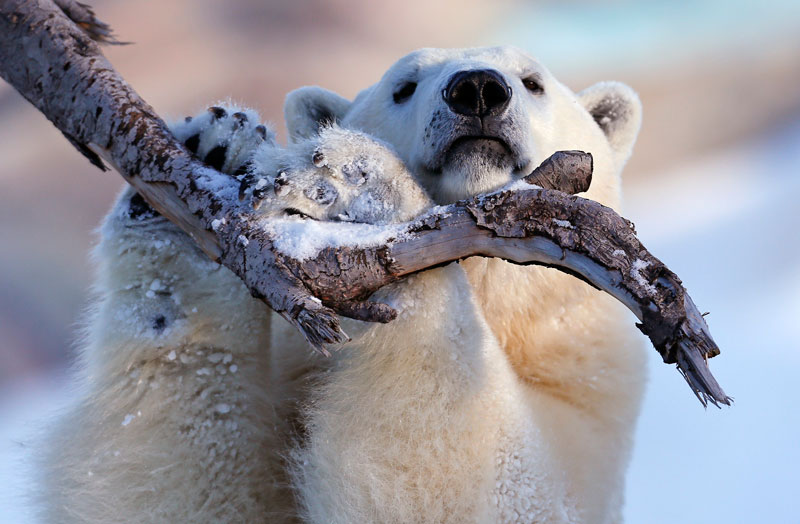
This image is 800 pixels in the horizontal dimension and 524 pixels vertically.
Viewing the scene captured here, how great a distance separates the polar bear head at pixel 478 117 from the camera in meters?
2.14

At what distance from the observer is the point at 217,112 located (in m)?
2.26

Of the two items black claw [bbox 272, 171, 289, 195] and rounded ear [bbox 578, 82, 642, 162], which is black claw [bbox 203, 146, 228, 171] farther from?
rounded ear [bbox 578, 82, 642, 162]

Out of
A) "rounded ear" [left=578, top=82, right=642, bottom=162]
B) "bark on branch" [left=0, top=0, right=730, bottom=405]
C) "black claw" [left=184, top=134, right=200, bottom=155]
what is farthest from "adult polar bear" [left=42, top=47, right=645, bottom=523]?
"rounded ear" [left=578, top=82, right=642, bottom=162]

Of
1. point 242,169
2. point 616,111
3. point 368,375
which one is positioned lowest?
point 368,375

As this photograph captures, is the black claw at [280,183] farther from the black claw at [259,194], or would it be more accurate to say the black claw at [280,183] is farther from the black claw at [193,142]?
the black claw at [193,142]

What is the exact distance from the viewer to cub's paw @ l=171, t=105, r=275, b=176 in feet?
7.24

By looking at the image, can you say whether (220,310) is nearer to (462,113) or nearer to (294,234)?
(294,234)

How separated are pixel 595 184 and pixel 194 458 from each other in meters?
1.64

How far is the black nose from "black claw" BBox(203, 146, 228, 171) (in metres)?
0.68

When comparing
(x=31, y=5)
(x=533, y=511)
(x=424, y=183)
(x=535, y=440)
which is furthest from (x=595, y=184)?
(x=31, y=5)

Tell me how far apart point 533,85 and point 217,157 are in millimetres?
1175

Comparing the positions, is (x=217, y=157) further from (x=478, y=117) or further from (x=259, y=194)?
(x=478, y=117)

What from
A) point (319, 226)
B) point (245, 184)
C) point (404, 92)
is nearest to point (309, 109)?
point (404, 92)

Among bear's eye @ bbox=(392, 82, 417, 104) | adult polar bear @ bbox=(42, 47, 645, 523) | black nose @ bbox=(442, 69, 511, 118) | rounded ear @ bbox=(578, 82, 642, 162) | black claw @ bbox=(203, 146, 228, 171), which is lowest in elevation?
adult polar bear @ bbox=(42, 47, 645, 523)
